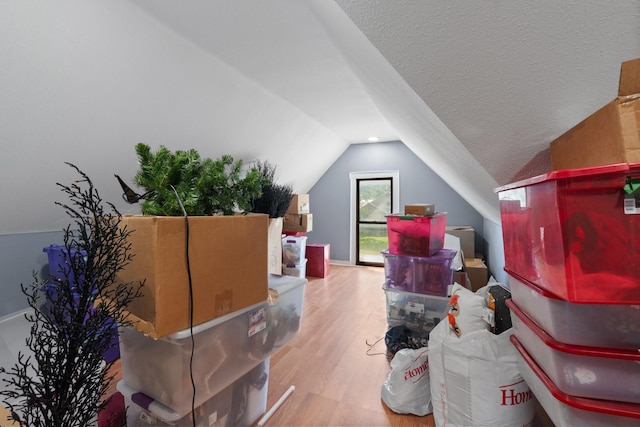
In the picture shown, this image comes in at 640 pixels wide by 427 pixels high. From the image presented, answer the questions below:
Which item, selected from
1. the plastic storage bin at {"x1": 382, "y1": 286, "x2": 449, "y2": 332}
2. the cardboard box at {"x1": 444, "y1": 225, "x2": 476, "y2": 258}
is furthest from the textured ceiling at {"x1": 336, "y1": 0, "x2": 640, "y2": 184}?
the cardboard box at {"x1": 444, "y1": 225, "x2": 476, "y2": 258}

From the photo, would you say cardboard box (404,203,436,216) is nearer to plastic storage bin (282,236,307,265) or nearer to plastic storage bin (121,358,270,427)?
plastic storage bin (121,358,270,427)

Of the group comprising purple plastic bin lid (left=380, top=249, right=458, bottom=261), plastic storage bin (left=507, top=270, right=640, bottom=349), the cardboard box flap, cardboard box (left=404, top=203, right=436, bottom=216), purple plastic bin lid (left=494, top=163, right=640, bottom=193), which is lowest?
plastic storage bin (left=507, top=270, right=640, bottom=349)

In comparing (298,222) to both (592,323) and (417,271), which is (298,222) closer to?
(417,271)

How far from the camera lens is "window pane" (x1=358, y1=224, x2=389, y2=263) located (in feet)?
16.9

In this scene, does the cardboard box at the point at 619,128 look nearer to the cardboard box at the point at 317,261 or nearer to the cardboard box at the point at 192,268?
the cardboard box at the point at 192,268

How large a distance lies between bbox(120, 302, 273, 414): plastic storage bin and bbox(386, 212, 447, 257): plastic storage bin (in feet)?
4.51

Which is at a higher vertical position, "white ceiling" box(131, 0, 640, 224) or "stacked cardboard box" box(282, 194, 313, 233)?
"white ceiling" box(131, 0, 640, 224)

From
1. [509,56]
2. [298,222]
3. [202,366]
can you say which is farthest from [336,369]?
[298,222]

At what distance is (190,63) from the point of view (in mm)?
1920

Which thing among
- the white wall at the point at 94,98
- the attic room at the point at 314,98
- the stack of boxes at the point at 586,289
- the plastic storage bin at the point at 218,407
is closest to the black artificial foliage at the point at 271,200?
the attic room at the point at 314,98

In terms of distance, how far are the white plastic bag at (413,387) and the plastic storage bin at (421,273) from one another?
636 millimetres

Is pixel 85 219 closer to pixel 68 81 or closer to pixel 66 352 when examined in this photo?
pixel 66 352

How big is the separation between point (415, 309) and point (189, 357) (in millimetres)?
1745

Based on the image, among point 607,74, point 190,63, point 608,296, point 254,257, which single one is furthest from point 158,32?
point 608,296
